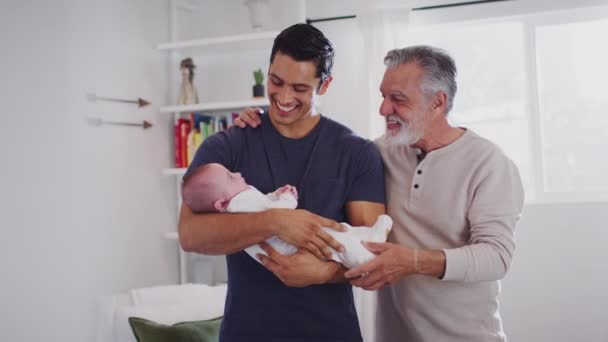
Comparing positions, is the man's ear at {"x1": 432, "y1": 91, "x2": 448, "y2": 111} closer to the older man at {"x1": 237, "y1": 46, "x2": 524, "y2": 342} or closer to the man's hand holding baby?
the older man at {"x1": 237, "y1": 46, "x2": 524, "y2": 342}

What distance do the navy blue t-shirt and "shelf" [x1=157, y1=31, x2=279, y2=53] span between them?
2.05 metres

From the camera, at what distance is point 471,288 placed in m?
1.62

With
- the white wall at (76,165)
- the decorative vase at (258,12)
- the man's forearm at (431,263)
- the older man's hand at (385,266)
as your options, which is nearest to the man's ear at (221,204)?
the older man's hand at (385,266)

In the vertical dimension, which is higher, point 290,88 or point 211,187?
point 290,88

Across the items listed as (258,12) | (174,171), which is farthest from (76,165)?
(258,12)

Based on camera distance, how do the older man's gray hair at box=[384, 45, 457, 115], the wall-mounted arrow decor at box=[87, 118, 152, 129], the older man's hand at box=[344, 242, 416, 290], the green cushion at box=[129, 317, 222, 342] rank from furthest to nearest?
1. the wall-mounted arrow decor at box=[87, 118, 152, 129]
2. the green cushion at box=[129, 317, 222, 342]
3. the older man's gray hair at box=[384, 45, 457, 115]
4. the older man's hand at box=[344, 242, 416, 290]

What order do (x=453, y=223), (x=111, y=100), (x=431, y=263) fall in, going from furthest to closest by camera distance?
(x=111, y=100)
(x=453, y=223)
(x=431, y=263)

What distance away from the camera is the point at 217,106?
3.57 m

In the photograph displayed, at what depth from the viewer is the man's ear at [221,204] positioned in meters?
1.42

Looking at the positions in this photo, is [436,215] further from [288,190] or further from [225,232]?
[225,232]

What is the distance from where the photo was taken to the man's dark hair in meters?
1.47

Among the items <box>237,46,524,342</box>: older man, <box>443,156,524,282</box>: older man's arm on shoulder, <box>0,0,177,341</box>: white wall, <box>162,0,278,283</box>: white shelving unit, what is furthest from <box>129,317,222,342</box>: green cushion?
<box>162,0,278,283</box>: white shelving unit

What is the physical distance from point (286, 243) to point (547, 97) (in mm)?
2772

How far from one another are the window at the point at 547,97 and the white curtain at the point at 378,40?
0.47 ft
